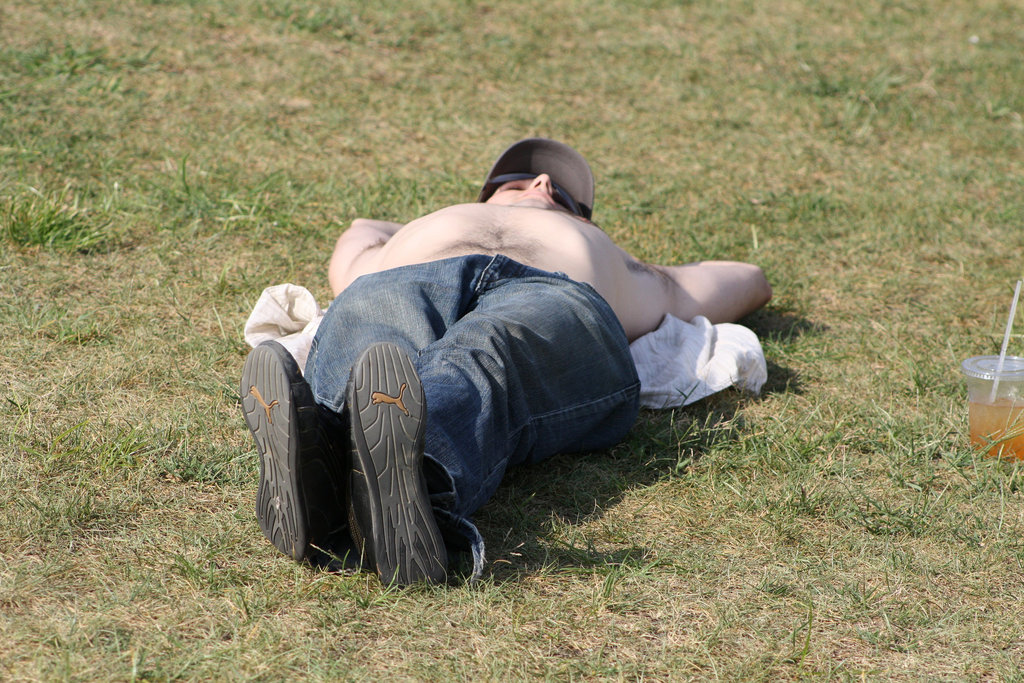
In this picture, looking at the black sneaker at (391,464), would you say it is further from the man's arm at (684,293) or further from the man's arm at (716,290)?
the man's arm at (716,290)

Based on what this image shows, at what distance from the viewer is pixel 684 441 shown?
2.98 meters

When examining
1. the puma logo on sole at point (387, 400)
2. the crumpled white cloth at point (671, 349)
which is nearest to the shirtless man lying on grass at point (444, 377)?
the puma logo on sole at point (387, 400)

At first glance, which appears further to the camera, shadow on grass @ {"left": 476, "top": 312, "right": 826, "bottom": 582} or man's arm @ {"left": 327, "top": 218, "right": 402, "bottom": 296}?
man's arm @ {"left": 327, "top": 218, "right": 402, "bottom": 296}

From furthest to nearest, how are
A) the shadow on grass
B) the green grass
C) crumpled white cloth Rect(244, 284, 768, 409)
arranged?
crumpled white cloth Rect(244, 284, 768, 409), the shadow on grass, the green grass

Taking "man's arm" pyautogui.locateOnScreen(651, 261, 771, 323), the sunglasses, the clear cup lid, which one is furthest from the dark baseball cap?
the clear cup lid

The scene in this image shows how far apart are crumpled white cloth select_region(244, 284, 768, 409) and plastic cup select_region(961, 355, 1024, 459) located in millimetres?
679

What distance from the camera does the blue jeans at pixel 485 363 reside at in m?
2.25

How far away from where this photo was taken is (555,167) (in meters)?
3.91

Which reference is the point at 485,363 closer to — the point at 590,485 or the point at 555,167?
the point at 590,485

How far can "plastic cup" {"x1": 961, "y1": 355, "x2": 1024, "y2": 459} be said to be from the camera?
2.87 metres

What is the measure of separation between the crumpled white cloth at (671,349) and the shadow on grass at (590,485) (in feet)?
0.23

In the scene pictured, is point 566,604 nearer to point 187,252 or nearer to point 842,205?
point 187,252

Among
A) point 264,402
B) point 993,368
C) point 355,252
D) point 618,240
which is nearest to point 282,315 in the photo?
point 355,252

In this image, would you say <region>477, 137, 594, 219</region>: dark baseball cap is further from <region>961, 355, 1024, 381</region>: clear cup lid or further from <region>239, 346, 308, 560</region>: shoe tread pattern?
<region>239, 346, 308, 560</region>: shoe tread pattern
